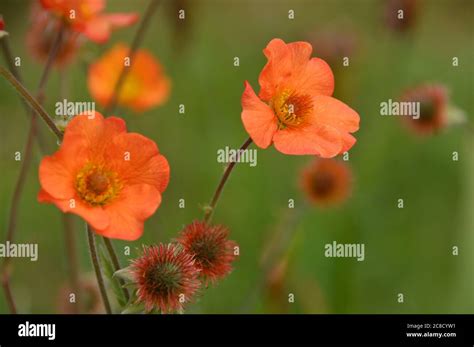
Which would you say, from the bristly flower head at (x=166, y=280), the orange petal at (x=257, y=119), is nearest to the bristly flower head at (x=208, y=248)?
the bristly flower head at (x=166, y=280)

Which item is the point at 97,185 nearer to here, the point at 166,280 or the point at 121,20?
the point at 166,280

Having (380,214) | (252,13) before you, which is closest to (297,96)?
(380,214)

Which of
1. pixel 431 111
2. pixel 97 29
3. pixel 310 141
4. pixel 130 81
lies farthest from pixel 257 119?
pixel 130 81

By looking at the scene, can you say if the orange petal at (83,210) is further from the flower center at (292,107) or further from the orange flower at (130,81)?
the orange flower at (130,81)

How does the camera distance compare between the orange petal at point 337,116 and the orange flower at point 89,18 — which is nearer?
the orange petal at point 337,116

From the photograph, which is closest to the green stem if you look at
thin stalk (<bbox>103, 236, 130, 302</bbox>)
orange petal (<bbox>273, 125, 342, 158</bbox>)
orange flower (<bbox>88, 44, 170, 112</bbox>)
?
thin stalk (<bbox>103, 236, 130, 302</bbox>)
